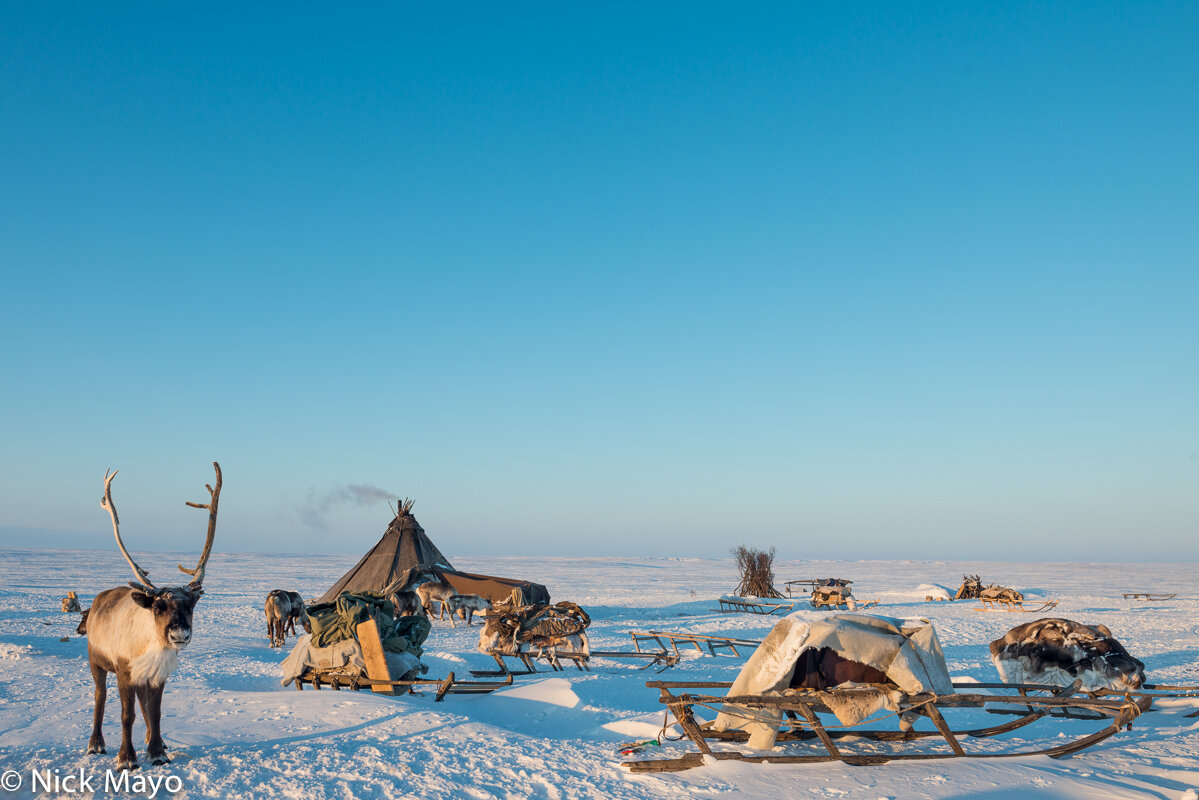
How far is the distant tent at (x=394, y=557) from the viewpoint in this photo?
23.3 meters

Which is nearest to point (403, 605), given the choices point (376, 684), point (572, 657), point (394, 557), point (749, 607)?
point (572, 657)

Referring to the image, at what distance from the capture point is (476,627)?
2094 centimetres

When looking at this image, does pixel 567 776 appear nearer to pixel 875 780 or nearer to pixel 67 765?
pixel 875 780

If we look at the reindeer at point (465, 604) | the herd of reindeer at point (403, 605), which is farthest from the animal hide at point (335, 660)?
the reindeer at point (465, 604)

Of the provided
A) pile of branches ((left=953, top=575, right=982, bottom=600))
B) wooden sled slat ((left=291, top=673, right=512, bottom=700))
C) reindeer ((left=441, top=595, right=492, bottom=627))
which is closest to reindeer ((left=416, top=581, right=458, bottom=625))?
reindeer ((left=441, top=595, right=492, bottom=627))

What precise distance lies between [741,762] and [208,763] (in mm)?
4734

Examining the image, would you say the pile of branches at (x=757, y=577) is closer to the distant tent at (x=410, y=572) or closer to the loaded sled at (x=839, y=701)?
the distant tent at (x=410, y=572)

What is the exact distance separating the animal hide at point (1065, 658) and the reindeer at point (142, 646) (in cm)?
1114

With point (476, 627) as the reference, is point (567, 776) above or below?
above

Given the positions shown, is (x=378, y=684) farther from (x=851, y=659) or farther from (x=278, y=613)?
(x=278, y=613)

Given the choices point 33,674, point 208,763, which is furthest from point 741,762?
point 33,674

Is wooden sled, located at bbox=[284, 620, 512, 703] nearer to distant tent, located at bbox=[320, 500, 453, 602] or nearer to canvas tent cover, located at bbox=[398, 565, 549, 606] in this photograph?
canvas tent cover, located at bbox=[398, 565, 549, 606]

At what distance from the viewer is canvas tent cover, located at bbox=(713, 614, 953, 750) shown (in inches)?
273

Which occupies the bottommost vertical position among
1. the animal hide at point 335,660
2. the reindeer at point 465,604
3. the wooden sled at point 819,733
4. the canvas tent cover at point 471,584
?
the reindeer at point 465,604
